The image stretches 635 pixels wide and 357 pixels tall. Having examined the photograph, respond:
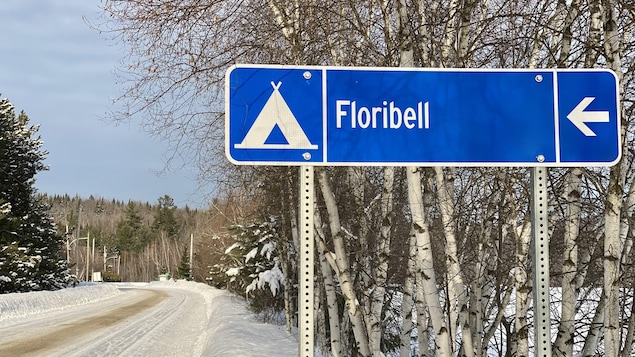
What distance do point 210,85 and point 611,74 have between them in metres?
3.87

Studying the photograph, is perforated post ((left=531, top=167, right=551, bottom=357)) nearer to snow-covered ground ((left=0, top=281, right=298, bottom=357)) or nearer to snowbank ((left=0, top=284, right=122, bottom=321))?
snow-covered ground ((left=0, top=281, right=298, bottom=357))

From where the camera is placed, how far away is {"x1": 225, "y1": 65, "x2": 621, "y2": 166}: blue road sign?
223cm

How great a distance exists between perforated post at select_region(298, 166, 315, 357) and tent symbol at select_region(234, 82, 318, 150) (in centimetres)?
11

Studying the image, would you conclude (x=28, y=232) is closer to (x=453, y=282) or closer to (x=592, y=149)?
(x=453, y=282)

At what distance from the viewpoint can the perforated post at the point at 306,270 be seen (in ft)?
7.27

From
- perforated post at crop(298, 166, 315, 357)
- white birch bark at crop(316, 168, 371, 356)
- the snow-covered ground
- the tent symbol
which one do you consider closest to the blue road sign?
the tent symbol

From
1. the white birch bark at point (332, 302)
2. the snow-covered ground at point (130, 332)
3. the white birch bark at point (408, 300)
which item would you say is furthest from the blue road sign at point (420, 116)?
the snow-covered ground at point (130, 332)

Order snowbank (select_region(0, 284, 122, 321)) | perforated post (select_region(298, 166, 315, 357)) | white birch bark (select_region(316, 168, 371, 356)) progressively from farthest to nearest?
snowbank (select_region(0, 284, 122, 321)) → white birch bark (select_region(316, 168, 371, 356)) → perforated post (select_region(298, 166, 315, 357))

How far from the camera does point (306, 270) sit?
224 centimetres

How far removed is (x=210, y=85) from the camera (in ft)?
18.3

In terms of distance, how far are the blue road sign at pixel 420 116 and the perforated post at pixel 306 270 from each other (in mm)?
115

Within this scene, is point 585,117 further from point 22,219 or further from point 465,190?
point 22,219

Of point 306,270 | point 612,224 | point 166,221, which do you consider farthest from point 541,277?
point 166,221

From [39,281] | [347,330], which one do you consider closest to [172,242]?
[39,281]
